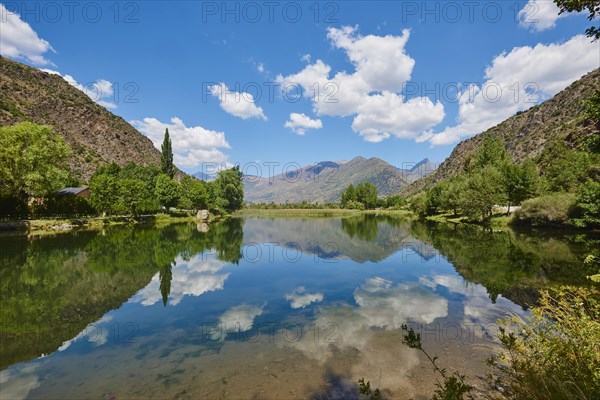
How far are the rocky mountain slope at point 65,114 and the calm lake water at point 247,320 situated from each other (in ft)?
476

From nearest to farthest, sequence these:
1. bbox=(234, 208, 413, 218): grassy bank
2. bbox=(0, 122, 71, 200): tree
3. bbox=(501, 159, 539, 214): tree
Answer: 1. bbox=(0, 122, 71, 200): tree
2. bbox=(501, 159, 539, 214): tree
3. bbox=(234, 208, 413, 218): grassy bank

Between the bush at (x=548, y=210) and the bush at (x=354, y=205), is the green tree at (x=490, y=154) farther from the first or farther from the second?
the bush at (x=354, y=205)

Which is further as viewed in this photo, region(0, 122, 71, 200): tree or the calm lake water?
region(0, 122, 71, 200): tree

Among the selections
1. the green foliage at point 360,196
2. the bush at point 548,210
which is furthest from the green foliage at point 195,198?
the green foliage at point 360,196

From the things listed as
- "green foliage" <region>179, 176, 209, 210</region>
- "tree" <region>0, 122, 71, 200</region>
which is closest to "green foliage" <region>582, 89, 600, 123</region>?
"tree" <region>0, 122, 71, 200</region>

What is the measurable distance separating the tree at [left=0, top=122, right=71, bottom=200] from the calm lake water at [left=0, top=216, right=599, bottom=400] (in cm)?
3287

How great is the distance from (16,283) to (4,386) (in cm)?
1649

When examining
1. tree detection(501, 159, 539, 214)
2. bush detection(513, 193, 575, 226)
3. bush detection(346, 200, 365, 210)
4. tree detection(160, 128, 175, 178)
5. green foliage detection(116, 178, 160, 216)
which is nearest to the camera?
bush detection(513, 193, 575, 226)

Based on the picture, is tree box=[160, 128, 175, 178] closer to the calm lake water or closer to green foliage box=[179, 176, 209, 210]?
green foliage box=[179, 176, 209, 210]

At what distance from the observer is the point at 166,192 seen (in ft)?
307

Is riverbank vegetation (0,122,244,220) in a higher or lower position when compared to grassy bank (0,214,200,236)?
higher

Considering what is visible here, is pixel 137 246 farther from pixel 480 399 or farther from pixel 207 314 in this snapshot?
pixel 480 399

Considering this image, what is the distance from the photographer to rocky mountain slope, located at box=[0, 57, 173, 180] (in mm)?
145750

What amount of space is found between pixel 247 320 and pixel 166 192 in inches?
3467
